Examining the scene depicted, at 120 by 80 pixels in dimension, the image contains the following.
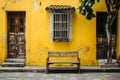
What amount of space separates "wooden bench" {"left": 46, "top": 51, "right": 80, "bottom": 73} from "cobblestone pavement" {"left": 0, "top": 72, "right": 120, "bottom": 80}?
596 mm

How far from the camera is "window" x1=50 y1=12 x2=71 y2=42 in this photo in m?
17.2

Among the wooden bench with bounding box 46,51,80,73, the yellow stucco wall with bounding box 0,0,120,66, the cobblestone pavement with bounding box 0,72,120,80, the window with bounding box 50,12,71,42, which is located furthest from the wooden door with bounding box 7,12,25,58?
the cobblestone pavement with bounding box 0,72,120,80

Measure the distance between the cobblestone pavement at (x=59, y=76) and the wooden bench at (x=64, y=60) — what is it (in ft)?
1.95

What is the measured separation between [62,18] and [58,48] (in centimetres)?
143

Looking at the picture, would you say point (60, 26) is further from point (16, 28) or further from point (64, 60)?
point (16, 28)

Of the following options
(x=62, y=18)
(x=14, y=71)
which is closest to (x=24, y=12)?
(x=62, y=18)

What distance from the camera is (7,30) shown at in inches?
696

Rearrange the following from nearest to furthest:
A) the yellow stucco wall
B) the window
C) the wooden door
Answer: the window < the yellow stucco wall < the wooden door

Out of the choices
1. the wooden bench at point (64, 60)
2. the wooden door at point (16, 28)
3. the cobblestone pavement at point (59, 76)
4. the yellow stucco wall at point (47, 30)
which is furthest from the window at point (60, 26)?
the cobblestone pavement at point (59, 76)

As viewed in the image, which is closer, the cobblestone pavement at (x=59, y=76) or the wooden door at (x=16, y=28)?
the cobblestone pavement at (x=59, y=76)

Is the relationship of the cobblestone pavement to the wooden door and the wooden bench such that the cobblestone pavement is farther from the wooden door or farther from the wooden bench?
the wooden door

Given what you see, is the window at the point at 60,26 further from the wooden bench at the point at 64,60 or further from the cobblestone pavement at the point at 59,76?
the cobblestone pavement at the point at 59,76

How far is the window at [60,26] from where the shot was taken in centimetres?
1717

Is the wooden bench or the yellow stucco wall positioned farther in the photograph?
the yellow stucco wall
